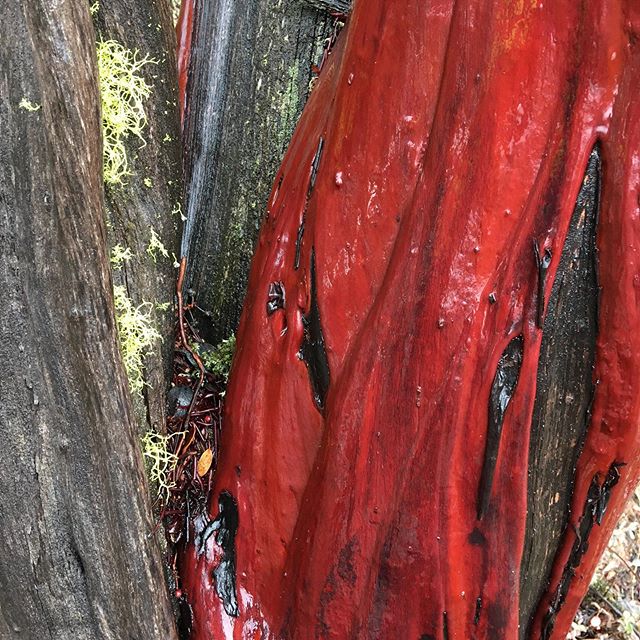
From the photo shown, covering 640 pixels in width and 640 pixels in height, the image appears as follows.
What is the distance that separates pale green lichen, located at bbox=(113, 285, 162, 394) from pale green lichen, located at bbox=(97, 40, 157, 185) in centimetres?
20

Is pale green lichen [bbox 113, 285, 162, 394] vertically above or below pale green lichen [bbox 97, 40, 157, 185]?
below

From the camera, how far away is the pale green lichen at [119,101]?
1133mm

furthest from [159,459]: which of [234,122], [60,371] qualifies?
[234,122]

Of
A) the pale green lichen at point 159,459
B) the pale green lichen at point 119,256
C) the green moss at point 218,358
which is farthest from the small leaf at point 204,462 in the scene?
the pale green lichen at point 119,256

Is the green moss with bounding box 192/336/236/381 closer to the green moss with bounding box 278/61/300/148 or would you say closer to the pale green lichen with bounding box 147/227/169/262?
the pale green lichen with bounding box 147/227/169/262

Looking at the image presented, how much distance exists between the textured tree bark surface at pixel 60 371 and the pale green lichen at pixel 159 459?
162mm

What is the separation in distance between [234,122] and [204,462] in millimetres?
728

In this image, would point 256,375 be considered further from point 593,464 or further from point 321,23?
point 321,23

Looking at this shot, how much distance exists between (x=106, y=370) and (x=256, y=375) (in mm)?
287

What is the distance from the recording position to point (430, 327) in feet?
3.25

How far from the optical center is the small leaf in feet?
4.19

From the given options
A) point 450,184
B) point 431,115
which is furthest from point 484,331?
point 431,115

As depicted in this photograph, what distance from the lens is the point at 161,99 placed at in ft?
4.08

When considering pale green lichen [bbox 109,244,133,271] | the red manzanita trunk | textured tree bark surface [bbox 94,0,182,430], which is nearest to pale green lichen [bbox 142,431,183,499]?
textured tree bark surface [bbox 94,0,182,430]
